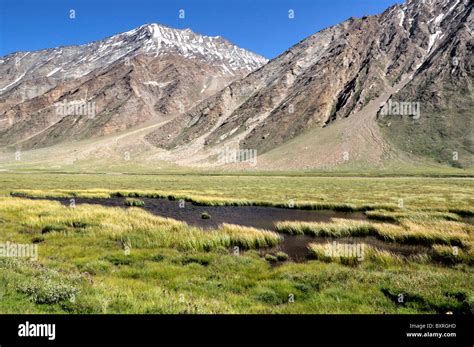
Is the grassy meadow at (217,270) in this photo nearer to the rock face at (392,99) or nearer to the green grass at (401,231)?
the green grass at (401,231)

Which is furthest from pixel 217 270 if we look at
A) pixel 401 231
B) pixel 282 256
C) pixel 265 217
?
pixel 265 217

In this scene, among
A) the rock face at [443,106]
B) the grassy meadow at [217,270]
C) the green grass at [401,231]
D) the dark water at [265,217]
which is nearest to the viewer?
the grassy meadow at [217,270]

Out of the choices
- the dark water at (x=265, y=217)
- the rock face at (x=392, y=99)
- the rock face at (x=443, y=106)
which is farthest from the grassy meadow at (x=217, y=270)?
the rock face at (x=392, y=99)

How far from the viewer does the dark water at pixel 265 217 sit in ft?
71.5

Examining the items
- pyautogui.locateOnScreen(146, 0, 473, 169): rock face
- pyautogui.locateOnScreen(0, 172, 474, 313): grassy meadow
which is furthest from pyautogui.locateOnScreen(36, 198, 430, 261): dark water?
pyautogui.locateOnScreen(146, 0, 473, 169): rock face

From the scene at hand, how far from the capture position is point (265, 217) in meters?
35.2

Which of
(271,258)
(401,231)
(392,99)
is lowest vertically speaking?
(271,258)

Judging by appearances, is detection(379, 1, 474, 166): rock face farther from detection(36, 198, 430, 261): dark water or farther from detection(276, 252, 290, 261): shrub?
detection(276, 252, 290, 261): shrub

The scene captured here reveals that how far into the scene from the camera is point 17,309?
31.1 ft

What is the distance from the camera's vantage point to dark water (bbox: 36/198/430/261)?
71.5ft

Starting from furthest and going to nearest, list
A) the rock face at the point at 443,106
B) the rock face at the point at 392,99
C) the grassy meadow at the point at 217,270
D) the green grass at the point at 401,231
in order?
the rock face at the point at 392,99
the rock face at the point at 443,106
the green grass at the point at 401,231
the grassy meadow at the point at 217,270
